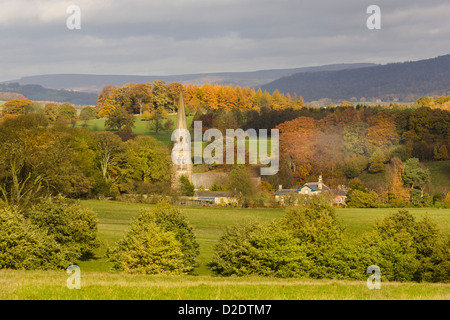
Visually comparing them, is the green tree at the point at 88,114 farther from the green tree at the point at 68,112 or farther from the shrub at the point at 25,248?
the shrub at the point at 25,248

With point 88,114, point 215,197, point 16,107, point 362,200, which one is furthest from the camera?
point 88,114

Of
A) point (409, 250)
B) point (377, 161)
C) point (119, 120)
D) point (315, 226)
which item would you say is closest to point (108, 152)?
point (377, 161)

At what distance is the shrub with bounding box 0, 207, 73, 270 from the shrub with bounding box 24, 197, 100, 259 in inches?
140

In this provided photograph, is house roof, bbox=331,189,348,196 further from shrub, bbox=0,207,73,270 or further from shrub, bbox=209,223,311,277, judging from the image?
shrub, bbox=0,207,73,270

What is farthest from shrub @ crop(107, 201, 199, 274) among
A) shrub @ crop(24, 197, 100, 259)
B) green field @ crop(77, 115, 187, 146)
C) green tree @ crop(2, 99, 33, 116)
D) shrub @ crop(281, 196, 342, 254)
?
green tree @ crop(2, 99, 33, 116)

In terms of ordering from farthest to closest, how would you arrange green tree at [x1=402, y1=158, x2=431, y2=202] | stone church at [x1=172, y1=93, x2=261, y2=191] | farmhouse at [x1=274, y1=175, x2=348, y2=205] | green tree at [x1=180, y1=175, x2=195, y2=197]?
stone church at [x1=172, y1=93, x2=261, y2=191], green tree at [x1=180, y1=175, x2=195, y2=197], green tree at [x1=402, y1=158, x2=431, y2=202], farmhouse at [x1=274, y1=175, x2=348, y2=205]

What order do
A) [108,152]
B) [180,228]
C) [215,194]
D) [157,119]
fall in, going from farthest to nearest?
[157,119] → [215,194] → [108,152] → [180,228]

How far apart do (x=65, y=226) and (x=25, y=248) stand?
9349mm

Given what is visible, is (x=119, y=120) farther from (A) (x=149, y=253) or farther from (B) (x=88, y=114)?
(A) (x=149, y=253)

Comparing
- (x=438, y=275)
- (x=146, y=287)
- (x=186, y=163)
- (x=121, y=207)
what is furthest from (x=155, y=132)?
(x=146, y=287)

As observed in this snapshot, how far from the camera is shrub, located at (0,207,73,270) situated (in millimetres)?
32562

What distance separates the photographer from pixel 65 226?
43219mm
